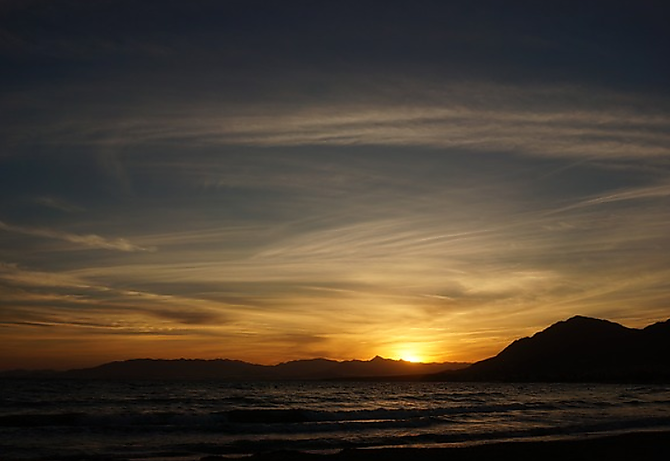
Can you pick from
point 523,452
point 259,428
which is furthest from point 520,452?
point 259,428

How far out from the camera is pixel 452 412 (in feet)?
153

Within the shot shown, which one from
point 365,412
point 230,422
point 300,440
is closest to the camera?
point 300,440

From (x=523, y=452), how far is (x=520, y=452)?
11 cm

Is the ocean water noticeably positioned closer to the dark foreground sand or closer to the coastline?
the coastline

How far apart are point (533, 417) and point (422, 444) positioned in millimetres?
17831

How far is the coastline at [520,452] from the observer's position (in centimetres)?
2112

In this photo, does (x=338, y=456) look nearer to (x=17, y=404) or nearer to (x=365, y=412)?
(x=365, y=412)

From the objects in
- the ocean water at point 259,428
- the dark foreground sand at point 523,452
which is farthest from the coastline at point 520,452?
the ocean water at point 259,428

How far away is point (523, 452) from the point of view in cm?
2264

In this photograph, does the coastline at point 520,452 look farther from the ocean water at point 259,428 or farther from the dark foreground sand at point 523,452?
the ocean water at point 259,428

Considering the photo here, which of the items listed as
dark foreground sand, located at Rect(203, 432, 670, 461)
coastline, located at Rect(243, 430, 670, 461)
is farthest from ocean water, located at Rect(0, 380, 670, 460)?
dark foreground sand, located at Rect(203, 432, 670, 461)

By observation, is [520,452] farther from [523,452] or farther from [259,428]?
[259,428]

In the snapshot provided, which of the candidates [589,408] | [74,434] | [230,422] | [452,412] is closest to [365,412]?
[452,412]

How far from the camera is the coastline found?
21125mm
